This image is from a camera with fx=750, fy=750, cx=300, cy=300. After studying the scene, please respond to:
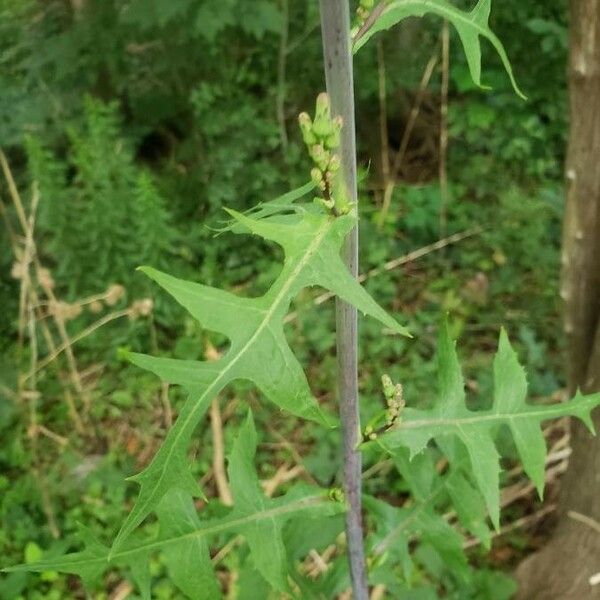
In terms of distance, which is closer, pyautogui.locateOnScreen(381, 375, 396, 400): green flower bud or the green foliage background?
pyautogui.locateOnScreen(381, 375, 396, 400): green flower bud

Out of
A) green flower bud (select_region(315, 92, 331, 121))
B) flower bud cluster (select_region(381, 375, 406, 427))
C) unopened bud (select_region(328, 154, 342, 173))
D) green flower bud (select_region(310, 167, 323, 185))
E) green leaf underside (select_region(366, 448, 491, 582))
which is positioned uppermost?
green flower bud (select_region(315, 92, 331, 121))

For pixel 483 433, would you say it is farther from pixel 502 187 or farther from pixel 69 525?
pixel 502 187

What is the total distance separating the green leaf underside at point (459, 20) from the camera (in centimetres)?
80

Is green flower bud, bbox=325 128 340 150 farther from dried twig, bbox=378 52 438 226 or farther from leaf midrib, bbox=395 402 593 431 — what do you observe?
dried twig, bbox=378 52 438 226

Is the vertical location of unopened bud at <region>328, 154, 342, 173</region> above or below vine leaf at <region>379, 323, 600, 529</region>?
above

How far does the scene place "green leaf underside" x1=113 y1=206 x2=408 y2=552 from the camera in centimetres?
71

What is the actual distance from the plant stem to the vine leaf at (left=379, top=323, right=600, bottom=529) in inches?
3.0

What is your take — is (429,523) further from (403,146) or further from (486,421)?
(403,146)

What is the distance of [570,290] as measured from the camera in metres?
1.73

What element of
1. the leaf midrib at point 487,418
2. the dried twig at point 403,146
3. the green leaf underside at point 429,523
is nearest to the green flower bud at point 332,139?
the leaf midrib at point 487,418

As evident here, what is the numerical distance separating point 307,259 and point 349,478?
0.48 meters

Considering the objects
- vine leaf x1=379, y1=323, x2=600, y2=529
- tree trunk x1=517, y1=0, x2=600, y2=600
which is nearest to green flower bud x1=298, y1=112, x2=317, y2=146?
vine leaf x1=379, y1=323, x2=600, y2=529

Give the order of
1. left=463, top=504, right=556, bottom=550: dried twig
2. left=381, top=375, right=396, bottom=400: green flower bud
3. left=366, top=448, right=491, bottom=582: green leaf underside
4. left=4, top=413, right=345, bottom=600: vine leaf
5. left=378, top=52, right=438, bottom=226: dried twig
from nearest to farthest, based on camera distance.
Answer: left=381, top=375, right=396, bottom=400: green flower bud, left=4, top=413, right=345, bottom=600: vine leaf, left=366, top=448, right=491, bottom=582: green leaf underside, left=463, top=504, right=556, bottom=550: dried twig, left=378, top=52, right=438, bottom=226: dried twig

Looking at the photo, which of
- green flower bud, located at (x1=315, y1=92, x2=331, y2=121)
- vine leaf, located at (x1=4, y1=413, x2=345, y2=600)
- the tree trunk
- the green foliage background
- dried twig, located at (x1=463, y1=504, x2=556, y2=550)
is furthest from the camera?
the green foliage background
